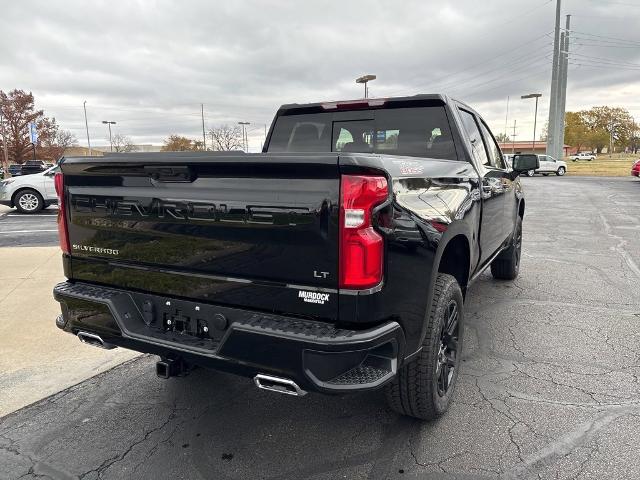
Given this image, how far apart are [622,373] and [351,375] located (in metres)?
2.52

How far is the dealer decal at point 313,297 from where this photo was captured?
2.14m

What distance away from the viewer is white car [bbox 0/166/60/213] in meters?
13.7

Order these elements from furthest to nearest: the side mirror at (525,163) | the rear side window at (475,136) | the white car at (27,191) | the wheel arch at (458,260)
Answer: the white car at (27,191), the side mirror at (525,163), the rear side window at (475,136), the wheel arch at (458,260)

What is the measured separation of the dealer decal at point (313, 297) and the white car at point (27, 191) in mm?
13737

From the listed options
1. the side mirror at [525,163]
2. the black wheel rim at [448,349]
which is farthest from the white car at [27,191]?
the black wheel rim at [448,349]

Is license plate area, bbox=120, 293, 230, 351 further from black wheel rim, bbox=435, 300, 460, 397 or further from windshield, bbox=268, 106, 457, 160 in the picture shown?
windshield, bbox=268, 106, 457, 160

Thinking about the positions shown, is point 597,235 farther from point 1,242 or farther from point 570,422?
point 1,242

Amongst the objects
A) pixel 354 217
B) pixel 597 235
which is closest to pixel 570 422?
pixel 354 217

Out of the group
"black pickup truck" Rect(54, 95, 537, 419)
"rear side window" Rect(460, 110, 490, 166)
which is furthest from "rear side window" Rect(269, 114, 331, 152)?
"black pickup truck" Rect(54, 95, 537, 419)

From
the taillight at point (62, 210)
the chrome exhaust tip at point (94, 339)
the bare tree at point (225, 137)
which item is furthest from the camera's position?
the bare tree at point (225, 137)

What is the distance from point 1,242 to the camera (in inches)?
363

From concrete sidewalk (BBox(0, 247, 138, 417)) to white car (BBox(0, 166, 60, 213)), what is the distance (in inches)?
357

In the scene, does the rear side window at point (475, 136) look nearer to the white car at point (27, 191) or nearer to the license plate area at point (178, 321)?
the license plate area at point (178, 321)

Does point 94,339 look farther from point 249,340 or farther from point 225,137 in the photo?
point 225,137
